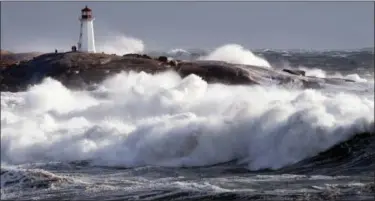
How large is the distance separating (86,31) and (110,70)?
7.54m

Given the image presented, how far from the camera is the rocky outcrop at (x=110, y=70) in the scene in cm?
2962

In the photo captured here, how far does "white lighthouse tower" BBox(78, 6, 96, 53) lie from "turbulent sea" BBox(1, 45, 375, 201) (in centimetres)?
1082

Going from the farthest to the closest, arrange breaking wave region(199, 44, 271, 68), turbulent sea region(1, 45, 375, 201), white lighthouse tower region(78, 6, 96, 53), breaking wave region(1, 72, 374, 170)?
breaking wave region(199, 44, 271, 68)
white lighthouse tower region(78, 6, 96, 53)
breaking wave region(1, 72, 374, 170)
turbulent sea region(1, 45, 375, 201)

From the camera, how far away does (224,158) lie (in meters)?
18.5

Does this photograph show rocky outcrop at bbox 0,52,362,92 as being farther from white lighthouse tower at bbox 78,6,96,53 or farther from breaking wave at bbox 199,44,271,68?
breaking wave at bbox 199,44,271,68

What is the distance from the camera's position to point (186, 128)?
2031 centimetres

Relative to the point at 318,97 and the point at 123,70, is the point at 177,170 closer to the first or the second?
the point at 318,97

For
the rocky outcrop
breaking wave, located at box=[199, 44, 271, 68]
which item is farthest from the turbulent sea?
breaking wave, located at box=[199, 44, 271, 68]

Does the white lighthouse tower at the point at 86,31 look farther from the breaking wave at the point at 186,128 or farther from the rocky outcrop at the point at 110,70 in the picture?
the breaking wave at the point at 186,128

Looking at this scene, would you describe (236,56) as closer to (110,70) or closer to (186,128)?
(110,70)

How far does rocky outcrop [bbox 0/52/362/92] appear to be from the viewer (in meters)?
29.6

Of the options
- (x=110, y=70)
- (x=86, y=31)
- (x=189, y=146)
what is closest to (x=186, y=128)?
(x=189, y=146)

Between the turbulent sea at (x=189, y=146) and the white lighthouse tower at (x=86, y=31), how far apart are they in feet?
35.5

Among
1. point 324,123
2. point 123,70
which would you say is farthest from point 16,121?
Result: point 123,70
